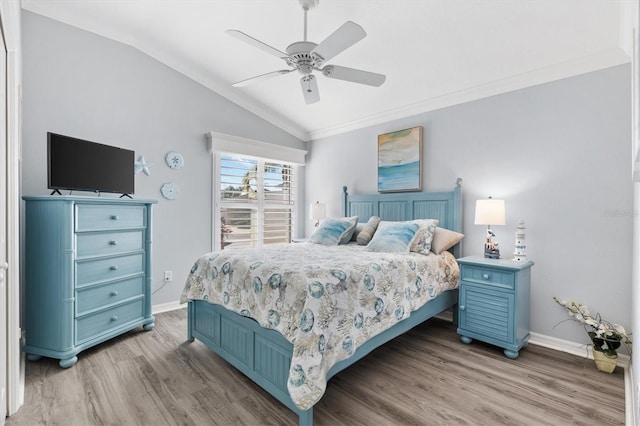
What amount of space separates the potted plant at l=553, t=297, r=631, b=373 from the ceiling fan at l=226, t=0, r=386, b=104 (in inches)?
99.1

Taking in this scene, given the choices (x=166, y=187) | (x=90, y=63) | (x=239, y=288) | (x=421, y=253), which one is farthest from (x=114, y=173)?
(x=421, y=253)

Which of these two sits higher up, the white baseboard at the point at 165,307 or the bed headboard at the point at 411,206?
the bed headboard at the point at 411,206

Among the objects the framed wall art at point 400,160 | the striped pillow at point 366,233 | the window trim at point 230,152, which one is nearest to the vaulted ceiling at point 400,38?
the framed wall art at point 400,160

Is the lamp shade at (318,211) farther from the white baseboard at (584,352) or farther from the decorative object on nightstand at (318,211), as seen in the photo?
the white baseboard at (584,352)

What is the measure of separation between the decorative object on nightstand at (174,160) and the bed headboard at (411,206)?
2.16 meters

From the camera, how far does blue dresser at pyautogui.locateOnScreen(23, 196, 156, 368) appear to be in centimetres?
231

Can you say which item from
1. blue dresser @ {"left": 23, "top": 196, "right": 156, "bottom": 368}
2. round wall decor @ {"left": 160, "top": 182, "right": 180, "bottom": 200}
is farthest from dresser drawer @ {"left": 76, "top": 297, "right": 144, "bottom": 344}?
round wall decor @ {"left": 160, "top": 182, "right": 180, "bottom": 200}

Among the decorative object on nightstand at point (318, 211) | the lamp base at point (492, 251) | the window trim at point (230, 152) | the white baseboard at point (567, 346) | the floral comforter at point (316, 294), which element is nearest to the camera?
the floral comforter at point (316, 294)

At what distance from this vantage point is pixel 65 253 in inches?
91.3

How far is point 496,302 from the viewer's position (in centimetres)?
261

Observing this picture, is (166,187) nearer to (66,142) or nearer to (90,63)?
(66,142)

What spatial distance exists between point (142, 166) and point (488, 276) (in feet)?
12.0

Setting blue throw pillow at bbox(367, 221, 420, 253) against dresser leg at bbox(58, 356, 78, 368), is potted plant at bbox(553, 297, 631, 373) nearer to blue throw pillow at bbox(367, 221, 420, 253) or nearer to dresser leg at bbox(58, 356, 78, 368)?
blue throw pillow at bbox(367, 221, 420, 253)

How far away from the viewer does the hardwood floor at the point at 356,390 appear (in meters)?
1.77
